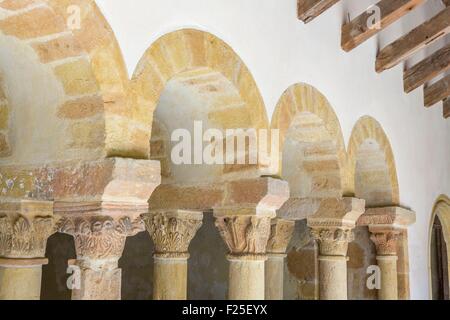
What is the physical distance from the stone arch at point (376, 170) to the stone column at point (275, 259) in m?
0.98

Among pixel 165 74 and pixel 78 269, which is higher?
pixel 165 74

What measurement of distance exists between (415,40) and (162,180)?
3.05 metres

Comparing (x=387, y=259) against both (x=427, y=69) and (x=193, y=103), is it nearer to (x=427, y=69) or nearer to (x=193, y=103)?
(x=427, y=69)

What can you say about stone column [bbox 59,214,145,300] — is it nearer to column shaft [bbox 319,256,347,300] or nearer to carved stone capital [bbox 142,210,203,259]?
carved stone capital [bbox 142,210,203,259]

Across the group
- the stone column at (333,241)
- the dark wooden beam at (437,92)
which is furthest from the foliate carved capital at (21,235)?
the dark wooden beam at (437,92)

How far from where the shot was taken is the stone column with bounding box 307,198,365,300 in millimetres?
4988

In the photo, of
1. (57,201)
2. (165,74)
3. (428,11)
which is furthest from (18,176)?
(428,11)

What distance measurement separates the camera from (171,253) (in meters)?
4.10

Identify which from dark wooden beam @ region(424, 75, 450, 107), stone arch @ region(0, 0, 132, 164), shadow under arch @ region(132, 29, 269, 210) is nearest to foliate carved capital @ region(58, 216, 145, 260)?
stone arch @ region(0, 0, 132, 164)

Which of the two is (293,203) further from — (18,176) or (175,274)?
(18,176)

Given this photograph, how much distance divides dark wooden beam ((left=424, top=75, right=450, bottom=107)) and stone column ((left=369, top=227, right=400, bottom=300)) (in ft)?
7.17

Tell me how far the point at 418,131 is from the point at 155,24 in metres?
5.09

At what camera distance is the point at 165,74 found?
9.91 ft

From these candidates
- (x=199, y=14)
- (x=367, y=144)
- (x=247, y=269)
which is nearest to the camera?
(x=199, y=14)
